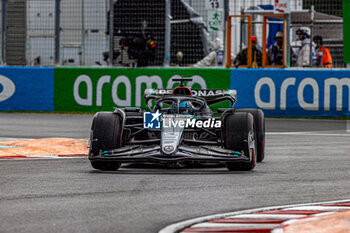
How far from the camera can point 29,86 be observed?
18562 millimetres

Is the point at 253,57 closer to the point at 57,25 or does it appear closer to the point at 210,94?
the point at 57,25

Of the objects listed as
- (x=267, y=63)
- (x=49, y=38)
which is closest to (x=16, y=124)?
(x=49, y=38)

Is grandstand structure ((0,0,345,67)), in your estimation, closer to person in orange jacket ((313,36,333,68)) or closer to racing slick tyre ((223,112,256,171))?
person in orange jacket ((313,36,333,68))

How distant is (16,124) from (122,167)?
22.4 feet

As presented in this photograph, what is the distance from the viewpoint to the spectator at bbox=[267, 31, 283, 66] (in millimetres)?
17359

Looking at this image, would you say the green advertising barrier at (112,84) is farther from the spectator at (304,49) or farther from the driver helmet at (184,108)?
the driver helmet at (184,108)

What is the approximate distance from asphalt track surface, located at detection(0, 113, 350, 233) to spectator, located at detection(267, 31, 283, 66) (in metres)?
6.67

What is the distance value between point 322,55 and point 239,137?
9.84 m

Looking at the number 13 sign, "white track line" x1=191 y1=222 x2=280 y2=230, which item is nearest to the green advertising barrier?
the number 13 sign

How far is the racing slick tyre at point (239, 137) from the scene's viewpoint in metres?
8.31

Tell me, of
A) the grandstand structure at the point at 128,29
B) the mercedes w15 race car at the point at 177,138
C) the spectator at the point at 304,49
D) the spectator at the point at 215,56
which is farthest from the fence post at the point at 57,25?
the mercedes w15 race car at the point at 177,138

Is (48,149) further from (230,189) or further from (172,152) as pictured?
(230,189)

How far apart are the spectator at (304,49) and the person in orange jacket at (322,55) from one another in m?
0.23

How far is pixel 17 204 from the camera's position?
6121 mm
